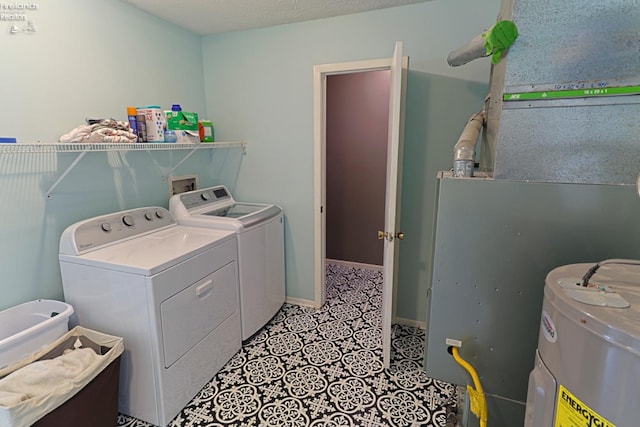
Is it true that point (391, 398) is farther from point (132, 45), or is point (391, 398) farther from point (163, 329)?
point (132, 45)

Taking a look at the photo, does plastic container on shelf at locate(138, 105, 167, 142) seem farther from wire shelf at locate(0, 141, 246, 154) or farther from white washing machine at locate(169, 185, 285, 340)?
white washing machine at locate(169, 185, 285, 340)

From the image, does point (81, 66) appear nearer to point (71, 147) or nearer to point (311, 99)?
point (71, 147)

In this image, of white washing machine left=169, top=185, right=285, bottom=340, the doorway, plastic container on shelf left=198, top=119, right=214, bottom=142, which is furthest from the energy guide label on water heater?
the doorway

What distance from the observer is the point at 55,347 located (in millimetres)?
1492

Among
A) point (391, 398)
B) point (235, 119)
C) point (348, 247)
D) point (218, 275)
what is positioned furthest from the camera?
point (348, 247)

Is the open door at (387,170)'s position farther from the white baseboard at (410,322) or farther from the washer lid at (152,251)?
the washer lid at (152,251)

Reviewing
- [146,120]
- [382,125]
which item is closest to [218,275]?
[146,120]

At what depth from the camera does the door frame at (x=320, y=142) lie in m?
2.37

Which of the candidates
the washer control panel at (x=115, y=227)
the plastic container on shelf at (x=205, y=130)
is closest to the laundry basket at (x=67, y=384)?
the washer control panel at (x=115, y=227)

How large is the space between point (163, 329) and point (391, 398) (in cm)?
133

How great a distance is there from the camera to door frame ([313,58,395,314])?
7.76 ft

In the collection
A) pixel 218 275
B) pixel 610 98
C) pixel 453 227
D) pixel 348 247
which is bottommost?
pixel 348 247

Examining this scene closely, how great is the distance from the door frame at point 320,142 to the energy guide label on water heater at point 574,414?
6.79ft

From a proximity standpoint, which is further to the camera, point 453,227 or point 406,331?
point 406,331
